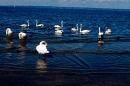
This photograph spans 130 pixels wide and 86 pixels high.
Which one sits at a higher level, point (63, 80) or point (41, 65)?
point (41, 65)

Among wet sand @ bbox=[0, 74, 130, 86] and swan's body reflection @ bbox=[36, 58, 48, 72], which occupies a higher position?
swan's body reflection @ bbox=[36, 58, 48, 72]

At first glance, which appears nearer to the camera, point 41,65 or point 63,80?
point 63,80

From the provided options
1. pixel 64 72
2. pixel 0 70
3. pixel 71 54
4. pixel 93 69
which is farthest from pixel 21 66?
pixel 71 54

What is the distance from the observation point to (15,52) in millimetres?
26094

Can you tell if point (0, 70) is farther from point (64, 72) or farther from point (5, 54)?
point (5, 54)

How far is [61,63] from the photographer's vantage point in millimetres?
21234

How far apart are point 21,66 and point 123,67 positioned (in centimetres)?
721

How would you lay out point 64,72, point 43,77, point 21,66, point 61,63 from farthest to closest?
point 61,63, point 21,66, point 64,72, point 43,77

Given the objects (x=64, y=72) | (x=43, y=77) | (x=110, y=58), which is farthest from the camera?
(x=110, y=58)

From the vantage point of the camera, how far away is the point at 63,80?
16.3 m

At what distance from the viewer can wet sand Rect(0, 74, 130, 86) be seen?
15.7 m

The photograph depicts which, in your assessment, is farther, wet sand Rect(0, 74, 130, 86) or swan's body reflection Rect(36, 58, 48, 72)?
swan's body reflection Rect(36, 58, 48, 72)

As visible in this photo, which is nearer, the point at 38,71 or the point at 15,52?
the point at 38,71

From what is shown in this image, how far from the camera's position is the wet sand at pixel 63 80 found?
15.7 m
